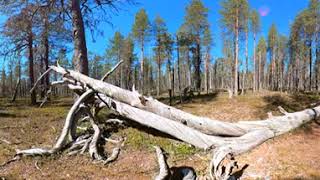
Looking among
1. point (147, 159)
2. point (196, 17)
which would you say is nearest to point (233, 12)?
point (196, 17)

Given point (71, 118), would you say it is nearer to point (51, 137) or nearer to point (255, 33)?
point (51, 137)

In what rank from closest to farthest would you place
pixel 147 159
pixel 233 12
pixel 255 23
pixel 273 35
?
pixel 147 159 → pixel 233 12 → pixel 255 23 → pixel 273 35

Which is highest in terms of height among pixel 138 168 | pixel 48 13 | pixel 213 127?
pixel 48 13

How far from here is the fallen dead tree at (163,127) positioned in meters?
8.18

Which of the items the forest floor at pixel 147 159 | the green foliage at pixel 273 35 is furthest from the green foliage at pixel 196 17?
the forest floor at pixel 147 159

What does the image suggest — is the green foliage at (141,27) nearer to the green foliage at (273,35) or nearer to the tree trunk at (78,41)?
the green foliage at (273,35)

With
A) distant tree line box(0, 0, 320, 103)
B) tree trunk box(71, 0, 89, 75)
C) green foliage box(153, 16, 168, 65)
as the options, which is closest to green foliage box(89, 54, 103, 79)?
distant tree line box(0, 0, 320, 103)

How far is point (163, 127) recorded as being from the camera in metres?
8.84

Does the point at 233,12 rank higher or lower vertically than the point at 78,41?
higher

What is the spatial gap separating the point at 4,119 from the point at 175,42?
33.4m

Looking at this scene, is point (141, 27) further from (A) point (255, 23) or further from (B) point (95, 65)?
(B) point (95, 65)

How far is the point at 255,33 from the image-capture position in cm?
4653

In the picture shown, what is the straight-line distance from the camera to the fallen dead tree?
8176 mm

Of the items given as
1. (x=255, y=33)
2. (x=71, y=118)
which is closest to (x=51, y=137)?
(x=71, y=118)
